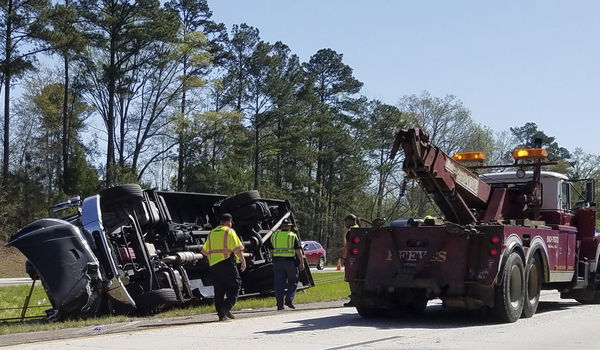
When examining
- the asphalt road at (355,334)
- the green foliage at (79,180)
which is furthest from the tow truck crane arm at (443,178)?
the green foliage at (79,180)

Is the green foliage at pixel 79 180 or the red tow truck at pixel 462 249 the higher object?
the green foliage at pixel 79 180

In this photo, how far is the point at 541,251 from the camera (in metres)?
13.0

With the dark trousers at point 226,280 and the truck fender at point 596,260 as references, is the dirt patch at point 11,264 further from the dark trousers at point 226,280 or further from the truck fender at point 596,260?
the truck fender at point 596,260

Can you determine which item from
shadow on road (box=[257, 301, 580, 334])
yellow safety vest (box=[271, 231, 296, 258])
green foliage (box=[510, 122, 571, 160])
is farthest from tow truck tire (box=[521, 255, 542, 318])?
green foliage (box=[510, 122, 571, 160])

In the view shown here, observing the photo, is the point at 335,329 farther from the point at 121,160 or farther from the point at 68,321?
the point at 121,160

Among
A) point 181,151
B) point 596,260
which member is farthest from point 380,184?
point 596,260

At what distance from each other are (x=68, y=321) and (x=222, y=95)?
152ft

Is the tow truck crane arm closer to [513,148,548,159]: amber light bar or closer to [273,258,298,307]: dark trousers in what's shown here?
[513,148,548,159]: amber light bar

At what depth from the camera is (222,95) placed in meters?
57.8

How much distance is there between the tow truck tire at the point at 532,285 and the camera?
12461 millimetres

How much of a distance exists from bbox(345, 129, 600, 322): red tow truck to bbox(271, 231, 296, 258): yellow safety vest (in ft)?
5.96

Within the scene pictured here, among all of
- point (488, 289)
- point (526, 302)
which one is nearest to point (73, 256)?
point (488, 289)

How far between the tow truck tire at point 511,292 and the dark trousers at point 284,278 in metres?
3.92

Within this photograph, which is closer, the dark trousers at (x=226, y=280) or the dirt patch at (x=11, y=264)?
the dark trousers at (x=226, y=280)
